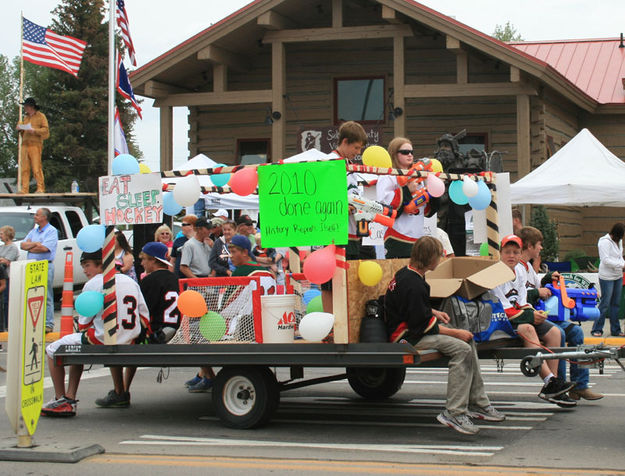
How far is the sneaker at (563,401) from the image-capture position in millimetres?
8744

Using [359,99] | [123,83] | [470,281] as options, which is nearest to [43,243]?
[123,83]

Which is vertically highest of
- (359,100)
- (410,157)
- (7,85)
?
(7,85)

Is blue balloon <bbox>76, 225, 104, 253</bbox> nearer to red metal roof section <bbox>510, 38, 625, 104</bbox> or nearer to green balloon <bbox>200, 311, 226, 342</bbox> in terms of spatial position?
green balloon <bbox>200, 311, 226, 342</bbox>

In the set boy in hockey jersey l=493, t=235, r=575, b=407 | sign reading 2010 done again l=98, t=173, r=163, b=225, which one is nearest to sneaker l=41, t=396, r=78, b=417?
sign reading 2010 done again l=98, t=173, r=163, b=225

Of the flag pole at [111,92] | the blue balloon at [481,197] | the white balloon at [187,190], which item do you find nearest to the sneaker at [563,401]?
the blue balloon at [481,197]

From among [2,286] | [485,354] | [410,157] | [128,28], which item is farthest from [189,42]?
[485,354]

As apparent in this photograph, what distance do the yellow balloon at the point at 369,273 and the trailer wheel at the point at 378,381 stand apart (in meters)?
2.13

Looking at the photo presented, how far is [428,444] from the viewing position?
739 cm

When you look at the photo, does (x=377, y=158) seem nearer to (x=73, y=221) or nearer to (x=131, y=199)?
(x=131, y=199)

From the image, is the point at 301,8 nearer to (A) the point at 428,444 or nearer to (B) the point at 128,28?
(B) the point at 128,28

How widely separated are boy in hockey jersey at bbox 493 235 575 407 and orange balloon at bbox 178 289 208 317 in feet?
8.65

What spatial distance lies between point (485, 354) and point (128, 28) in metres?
16.1

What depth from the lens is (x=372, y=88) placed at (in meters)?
23.2

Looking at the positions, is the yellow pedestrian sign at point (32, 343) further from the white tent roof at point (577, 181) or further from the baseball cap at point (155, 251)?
the white tent roof at point (577, 181)
